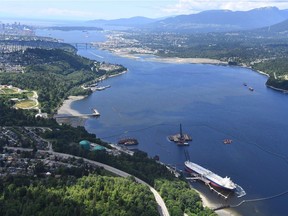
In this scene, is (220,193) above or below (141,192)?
below

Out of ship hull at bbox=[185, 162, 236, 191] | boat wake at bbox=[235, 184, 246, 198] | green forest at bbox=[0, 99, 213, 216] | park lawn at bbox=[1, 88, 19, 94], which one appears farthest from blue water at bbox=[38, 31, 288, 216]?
park lawn at bbox=[1, 88, 19, 94]

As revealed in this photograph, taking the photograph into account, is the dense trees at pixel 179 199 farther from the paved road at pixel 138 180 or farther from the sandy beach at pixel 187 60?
the sandy beach at pixel 187 60

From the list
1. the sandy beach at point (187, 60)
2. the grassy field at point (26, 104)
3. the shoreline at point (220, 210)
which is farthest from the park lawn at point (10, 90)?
the sandy beach at point (187, 60)

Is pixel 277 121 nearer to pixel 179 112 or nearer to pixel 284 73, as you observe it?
pixel 179 112

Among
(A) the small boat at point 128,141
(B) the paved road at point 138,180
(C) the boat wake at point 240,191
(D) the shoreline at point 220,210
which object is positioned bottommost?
(D) the shoreline at point 220,210

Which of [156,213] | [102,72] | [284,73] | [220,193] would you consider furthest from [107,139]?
[284,73]
